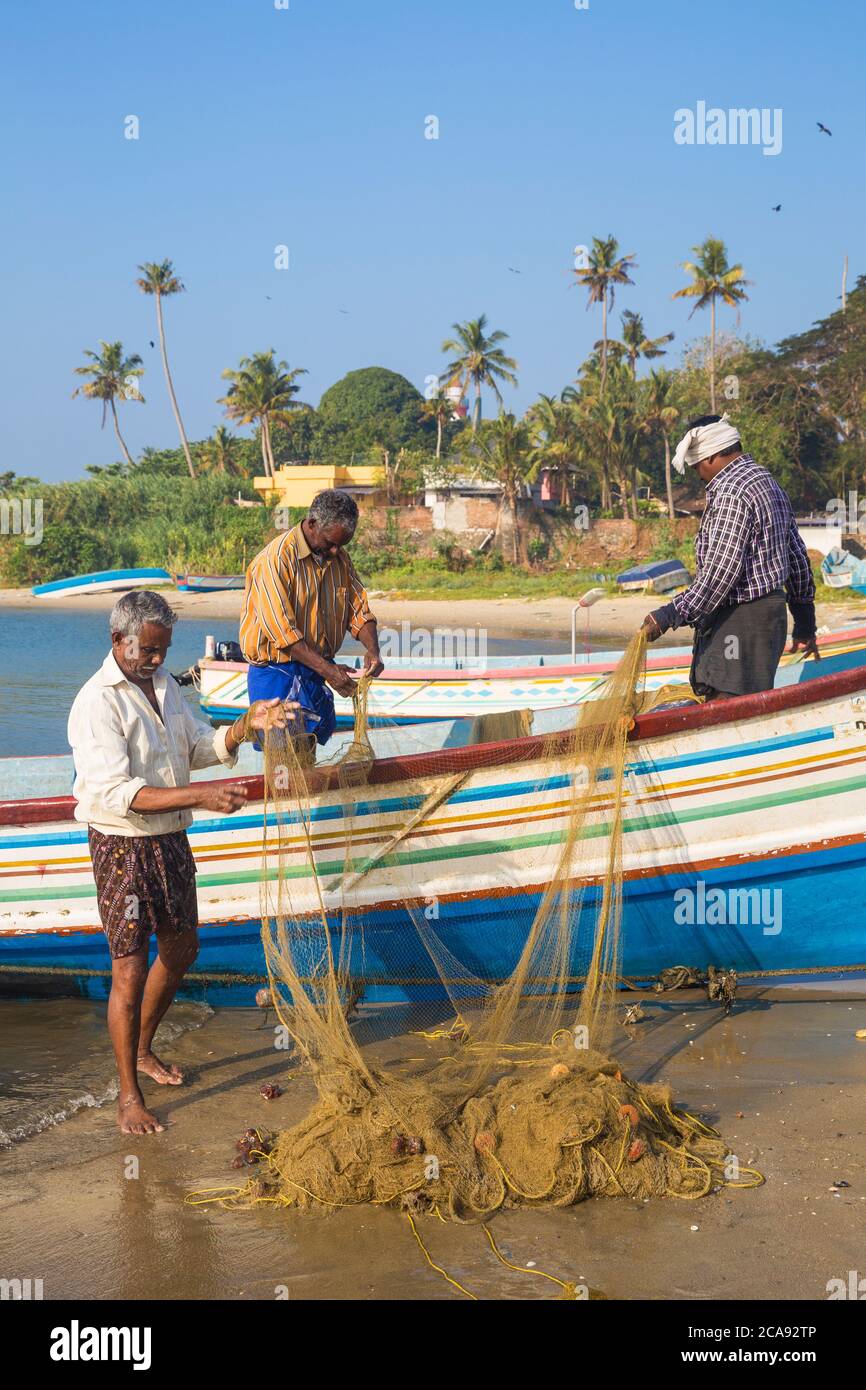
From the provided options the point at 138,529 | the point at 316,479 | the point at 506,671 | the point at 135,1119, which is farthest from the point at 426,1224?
the point at 138,529

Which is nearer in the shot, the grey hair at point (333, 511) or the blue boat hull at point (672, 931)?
the grey hair at point (333, 511)

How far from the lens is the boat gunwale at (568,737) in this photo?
4891mm

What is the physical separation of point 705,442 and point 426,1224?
329 cm

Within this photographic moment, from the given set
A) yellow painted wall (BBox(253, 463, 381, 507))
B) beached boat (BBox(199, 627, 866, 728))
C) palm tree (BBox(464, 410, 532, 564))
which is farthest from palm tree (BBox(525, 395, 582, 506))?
beached boat (BBox(199, 627, 866, 728))

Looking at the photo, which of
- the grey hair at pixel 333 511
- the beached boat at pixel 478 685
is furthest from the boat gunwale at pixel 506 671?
the grey hair at pixel 333 511

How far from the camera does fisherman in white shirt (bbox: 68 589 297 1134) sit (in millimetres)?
4012

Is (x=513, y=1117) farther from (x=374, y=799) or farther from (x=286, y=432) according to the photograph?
(x=286, y=432)

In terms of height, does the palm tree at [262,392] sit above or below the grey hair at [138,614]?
above

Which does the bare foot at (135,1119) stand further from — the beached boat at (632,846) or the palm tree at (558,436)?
the palm tree at (558,436)

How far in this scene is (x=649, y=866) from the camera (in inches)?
206

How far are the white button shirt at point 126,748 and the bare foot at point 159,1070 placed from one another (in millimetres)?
1078

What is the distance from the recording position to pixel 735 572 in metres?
5.08

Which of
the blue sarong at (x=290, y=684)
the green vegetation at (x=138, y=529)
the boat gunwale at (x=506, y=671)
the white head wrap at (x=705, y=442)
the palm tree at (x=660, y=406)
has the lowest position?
the boat gunwale at (x=506, y=671)

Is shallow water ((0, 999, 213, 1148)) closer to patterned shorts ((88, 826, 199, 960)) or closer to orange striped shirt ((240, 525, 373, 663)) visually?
patterned shorts ((88, 826, 199, 960))
